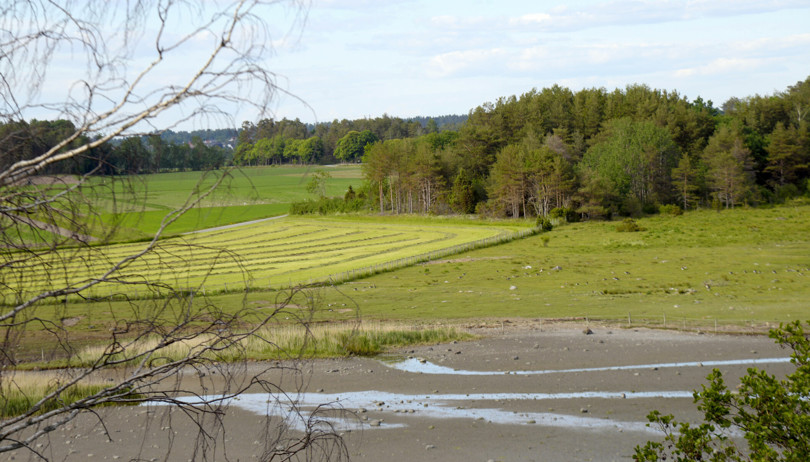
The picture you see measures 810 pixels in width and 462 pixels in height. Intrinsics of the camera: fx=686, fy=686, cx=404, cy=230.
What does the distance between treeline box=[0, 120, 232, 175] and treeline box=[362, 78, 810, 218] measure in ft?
237

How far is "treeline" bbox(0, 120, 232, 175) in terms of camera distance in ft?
11.1

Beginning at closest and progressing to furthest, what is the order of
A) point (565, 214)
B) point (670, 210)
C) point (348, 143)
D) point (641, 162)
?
point (348, 143) → point (565, 214) → point (670, 210) → point (641, 162)

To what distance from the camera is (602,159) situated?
83000 mm

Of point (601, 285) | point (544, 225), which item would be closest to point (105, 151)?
point (601, 285)

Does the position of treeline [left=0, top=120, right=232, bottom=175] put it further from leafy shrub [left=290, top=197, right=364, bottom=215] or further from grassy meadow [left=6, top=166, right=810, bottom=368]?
leafy shrub [left=290, top=197, right=364, bottom=215]

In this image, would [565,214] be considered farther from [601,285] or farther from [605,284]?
[601,285]

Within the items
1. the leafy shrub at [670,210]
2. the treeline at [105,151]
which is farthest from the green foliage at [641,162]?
the treeline at [105,151]

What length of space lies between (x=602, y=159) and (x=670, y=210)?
36.5 ft

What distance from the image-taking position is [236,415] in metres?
15.4

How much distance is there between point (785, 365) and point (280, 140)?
1834 cm

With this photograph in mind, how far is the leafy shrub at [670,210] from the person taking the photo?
74.6 metres

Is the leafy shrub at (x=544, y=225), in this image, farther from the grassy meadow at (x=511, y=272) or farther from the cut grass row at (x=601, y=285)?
the cut grass row at (x=601, y=285)

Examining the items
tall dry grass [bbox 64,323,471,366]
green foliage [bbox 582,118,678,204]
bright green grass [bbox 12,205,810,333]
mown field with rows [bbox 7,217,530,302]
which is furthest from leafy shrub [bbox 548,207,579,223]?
tall dry grass [bbox 64,323,471,366]

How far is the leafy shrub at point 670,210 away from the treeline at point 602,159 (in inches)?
100
